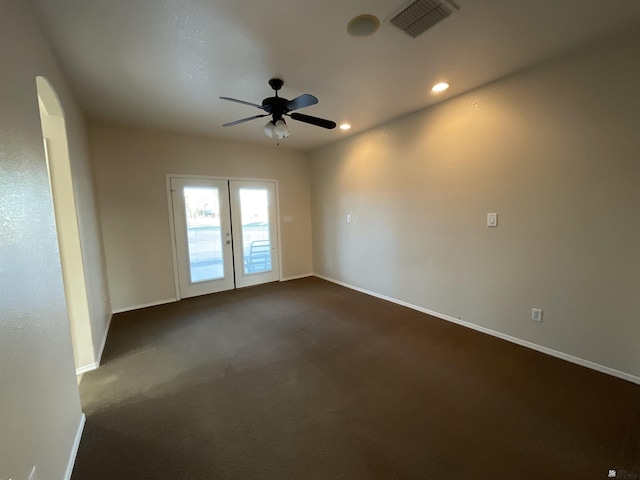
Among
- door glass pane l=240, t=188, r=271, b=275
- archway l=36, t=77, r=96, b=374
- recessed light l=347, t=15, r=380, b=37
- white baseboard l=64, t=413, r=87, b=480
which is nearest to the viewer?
white baseboard l=64, t=413, r=87, b=480

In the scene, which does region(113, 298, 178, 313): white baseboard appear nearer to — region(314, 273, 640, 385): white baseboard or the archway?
the archway

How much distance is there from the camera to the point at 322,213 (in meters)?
5.24

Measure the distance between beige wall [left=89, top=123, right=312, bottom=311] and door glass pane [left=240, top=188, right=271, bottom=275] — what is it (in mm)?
427

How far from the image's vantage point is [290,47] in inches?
80.8

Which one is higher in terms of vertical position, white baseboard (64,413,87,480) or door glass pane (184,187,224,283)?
door glass pane (184,187,224,283)

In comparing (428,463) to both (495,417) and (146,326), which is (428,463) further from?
(146,326)

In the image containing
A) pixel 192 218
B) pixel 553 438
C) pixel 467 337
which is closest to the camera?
pixel 553 438

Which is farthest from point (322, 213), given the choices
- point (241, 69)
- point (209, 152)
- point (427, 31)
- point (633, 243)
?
point (633, 243)

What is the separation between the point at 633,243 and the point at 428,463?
A: 2.25m

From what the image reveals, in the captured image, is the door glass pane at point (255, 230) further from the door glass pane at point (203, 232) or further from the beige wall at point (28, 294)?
the beige wall at point (28, 294)

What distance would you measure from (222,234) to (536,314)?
172 inches

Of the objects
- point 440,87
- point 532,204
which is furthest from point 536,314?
point 440,87

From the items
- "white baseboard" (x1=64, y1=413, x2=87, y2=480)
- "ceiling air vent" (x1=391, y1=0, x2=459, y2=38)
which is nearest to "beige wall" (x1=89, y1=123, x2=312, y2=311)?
"white baseboard" (x1=64, y1=413, x2=87, y2=480)

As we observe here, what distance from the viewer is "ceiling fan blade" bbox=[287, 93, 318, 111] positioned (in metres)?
2.17
